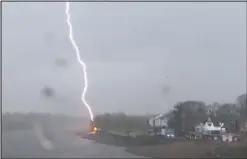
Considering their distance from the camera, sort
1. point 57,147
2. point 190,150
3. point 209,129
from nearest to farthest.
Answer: point 57,147, point 190,150, point 209,129

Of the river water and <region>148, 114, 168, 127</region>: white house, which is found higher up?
<region>148, 114, 168, 127</region>: white house

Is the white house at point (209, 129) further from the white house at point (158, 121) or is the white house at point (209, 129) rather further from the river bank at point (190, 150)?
the white house at point (158, 121)

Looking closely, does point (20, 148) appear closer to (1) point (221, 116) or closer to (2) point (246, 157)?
(2) point (246, 157)

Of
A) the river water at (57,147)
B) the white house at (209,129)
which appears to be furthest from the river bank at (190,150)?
the white house at (209,129)

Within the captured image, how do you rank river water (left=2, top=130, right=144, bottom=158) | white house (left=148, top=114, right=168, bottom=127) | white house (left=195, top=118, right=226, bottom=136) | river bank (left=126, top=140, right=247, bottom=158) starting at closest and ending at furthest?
river water (left=2, top=130, right=144, bottom=158), river bank (left=126, top=140, right=247, bottom=158), white house (left=148, top=114, right=168, bottom=127), white house (left=195, top=118, right=226, bottom=136)

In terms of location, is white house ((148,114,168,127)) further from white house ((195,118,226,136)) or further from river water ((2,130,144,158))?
river water ((2,130,144,158))

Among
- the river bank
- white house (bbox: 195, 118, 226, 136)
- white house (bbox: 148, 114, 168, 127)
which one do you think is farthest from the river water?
white house (bbox: 195, 118, 226, 136)

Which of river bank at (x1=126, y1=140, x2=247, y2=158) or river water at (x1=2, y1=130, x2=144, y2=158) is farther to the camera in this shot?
river bank at (x1=126, y1=140, x2=247, y2=158)

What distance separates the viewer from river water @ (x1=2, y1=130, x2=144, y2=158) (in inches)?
512

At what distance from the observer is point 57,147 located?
13.4 meters

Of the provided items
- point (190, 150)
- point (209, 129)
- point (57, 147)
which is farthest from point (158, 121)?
point (57, 147)

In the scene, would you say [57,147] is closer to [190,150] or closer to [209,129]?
[190,150]

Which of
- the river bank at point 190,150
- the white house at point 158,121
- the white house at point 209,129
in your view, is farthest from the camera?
the white house at point 209,129

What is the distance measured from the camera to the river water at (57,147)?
512 inches
